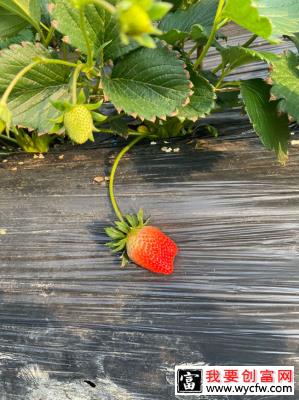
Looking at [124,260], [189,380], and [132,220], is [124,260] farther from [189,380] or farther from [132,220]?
[189,380]

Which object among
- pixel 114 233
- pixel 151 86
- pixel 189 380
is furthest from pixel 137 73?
pixel 189 380

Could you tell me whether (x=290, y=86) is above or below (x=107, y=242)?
above

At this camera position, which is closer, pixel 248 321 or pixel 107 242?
pixel 248 321

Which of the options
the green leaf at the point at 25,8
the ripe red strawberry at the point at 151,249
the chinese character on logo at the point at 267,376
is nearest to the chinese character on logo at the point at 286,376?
the chinese character on logo at the point at 267,376

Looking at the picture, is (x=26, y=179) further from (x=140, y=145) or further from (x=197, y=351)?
(x=197, y=351)

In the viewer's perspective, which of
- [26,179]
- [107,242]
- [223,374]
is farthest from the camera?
[26,179]

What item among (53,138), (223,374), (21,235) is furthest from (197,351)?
(53,138)

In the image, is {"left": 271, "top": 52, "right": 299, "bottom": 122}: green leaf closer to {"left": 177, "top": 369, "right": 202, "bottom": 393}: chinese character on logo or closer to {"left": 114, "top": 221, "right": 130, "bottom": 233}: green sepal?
{"left": 114, "top": 221, "right": 130, "bottom": 233}: green sepal
